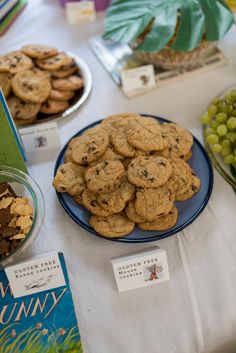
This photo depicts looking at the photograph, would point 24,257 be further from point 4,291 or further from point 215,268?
point 215,268

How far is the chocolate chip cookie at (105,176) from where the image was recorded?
29.0 inches

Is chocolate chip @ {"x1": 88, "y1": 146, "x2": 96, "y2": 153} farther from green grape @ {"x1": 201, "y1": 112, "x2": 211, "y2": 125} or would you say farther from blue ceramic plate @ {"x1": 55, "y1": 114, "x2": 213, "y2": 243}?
green grape @ {"x1": 201, "y1": 112, "x2": 211, "y2": 125}

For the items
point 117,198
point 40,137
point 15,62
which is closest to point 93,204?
point 117,198

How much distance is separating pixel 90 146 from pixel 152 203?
0.63 feet

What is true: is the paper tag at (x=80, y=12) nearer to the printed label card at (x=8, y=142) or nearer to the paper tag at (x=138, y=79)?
the paper tag at (x=138, y=79)

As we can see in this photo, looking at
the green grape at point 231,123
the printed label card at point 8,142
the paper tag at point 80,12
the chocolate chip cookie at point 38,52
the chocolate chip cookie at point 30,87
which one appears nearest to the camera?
the printed label card at point 8,142

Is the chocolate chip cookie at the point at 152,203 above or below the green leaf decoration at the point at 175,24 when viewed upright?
below

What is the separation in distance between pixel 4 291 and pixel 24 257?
9 centimetres

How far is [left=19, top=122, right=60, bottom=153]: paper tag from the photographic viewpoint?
958mm

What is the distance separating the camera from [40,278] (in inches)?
27.9

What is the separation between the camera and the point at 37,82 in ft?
3.30

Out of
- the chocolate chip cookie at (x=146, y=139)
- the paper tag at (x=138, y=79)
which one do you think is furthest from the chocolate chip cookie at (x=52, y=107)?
the chocolate chip cookie at (x=146, y=139)

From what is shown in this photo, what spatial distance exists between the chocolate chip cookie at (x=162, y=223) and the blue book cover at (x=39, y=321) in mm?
180

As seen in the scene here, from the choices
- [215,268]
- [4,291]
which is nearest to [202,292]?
[215,268]
